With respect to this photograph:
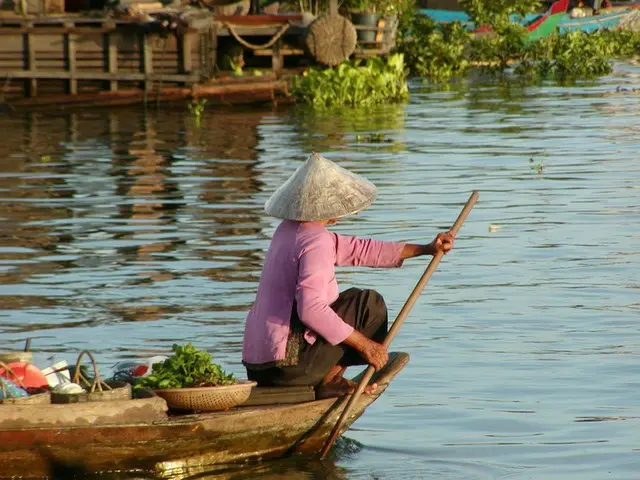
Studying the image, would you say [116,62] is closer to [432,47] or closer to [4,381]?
[432,47]

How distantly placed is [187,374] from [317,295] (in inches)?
25.6

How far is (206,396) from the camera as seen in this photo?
592 cm

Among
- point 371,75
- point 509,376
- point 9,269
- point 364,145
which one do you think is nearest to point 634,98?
point 371,75

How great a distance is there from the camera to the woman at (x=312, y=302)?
6.16 m

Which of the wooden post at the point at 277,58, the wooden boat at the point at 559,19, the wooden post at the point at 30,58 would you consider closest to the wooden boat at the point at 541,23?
the wooden boat at the point at 559,19

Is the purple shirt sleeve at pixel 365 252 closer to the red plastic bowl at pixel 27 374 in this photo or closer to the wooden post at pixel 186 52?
the red plastic bowl at pixel 27 374

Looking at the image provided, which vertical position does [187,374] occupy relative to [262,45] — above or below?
below

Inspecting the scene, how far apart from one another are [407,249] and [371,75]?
19452mm

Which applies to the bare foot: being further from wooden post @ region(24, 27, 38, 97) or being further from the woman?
wooden post @ region(24, 27, 38, 97)

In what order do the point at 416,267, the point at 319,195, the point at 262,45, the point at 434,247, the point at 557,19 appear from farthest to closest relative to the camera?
1. the point at 557,19
2. the point at 262,45
3. the point at 416,267
4. the point at 434,247
5. the point at 319,195

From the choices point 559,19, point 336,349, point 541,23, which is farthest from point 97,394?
point 559,19

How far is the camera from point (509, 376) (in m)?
7.62

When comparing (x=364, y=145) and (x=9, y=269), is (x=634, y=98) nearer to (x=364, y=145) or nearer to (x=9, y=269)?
(x=364, y=145)

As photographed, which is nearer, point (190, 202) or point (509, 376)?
point (509, 376)
